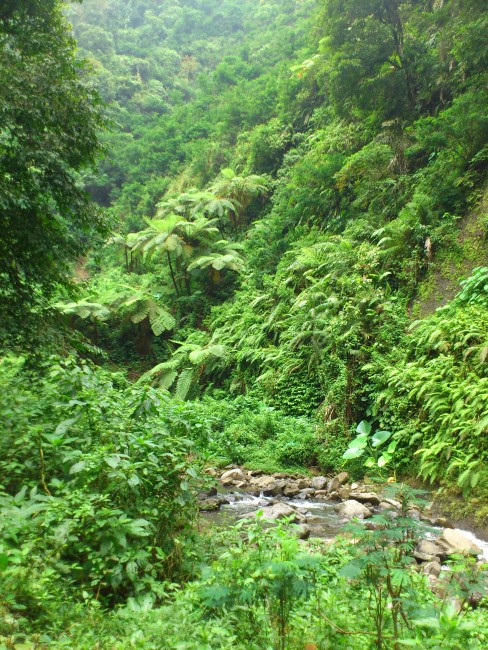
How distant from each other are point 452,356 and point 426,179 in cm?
518

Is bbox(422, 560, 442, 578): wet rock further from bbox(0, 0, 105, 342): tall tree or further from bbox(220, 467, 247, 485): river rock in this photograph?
bbox(0, 0, 105, 342): tall tree

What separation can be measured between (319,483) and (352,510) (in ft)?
4.55

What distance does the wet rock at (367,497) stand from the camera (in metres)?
6.45

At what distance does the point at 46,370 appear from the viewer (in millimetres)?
4957

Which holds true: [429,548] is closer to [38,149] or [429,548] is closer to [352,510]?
[352,510]

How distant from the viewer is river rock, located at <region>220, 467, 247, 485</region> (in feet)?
26.1

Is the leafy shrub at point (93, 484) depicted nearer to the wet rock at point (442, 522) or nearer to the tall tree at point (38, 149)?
the tall tree at point (38, 149)

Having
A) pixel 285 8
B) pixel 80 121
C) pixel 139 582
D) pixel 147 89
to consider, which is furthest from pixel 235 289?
pixel 285 8

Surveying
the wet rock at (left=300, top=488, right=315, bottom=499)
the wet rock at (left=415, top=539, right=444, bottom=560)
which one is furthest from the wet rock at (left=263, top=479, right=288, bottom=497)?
the wet rock at (left=415, top=539, right=444, bottom=560)

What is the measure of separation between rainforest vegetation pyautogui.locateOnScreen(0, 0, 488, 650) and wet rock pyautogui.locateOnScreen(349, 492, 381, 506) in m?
0.43

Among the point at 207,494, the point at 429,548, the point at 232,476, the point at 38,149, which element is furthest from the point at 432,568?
the point at 38,149

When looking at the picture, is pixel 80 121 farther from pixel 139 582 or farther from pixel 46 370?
pixel 139 582

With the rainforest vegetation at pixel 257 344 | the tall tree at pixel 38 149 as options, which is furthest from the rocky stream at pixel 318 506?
the tall tree at pixel 38 149

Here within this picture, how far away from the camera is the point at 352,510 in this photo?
6090mm
